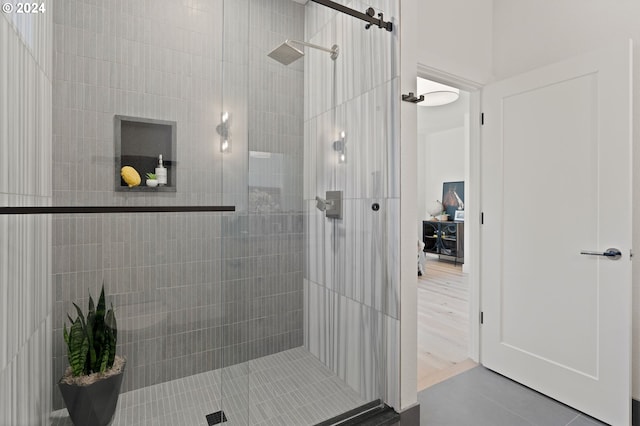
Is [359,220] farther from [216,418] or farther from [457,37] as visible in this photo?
[457,37]

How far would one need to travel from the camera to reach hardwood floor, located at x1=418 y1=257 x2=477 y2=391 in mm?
2493

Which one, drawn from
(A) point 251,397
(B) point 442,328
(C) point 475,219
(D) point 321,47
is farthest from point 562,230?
(A) point 251,397

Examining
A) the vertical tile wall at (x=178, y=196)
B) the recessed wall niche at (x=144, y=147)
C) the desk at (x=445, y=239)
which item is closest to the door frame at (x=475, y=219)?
the vertical tile wall at (x=178, y=196)

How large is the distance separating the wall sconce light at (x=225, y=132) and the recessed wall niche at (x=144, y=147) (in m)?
0.25

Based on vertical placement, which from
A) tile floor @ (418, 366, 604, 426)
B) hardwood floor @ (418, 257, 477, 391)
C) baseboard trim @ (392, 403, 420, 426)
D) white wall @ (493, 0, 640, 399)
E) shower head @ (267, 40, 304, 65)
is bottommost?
tile floor @ (418, 366, 604, 426)

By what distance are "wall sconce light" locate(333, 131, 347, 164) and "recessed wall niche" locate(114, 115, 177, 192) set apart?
0.83 m

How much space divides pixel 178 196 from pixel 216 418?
3.53 feet

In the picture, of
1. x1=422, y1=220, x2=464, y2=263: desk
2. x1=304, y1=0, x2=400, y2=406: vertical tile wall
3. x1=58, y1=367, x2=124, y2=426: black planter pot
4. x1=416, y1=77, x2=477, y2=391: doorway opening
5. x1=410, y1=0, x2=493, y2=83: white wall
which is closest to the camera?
x1=58, y1=367, x2=124, y2=426: black planter pot

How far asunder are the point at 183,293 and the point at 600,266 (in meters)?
2.36

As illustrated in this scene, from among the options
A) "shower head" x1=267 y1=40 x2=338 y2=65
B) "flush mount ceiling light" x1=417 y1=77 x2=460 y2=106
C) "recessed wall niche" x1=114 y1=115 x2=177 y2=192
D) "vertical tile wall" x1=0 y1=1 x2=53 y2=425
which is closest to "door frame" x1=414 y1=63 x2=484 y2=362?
"shower head" x1=267 y1=40 x2=338 y2=65

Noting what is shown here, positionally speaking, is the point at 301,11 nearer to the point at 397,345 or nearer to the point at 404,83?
the point at 404,83

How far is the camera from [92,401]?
144cm

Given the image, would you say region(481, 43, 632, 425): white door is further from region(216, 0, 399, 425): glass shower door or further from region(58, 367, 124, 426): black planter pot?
region(58, 367, 124, 426): black planter pot

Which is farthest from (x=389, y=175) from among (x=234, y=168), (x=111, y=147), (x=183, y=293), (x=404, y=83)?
(x=111, y=147)
